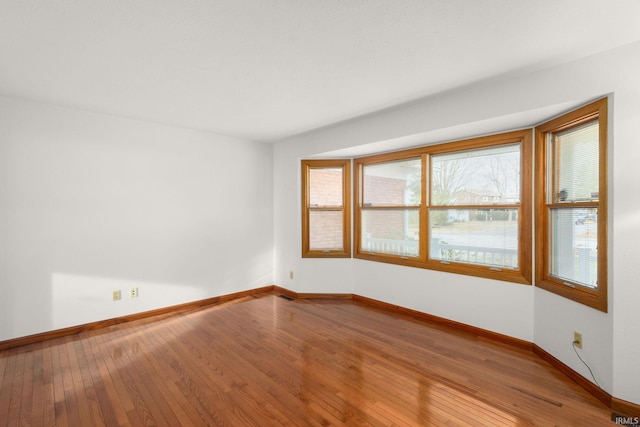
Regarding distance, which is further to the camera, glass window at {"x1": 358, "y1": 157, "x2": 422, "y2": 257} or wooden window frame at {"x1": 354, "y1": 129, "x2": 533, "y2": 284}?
glass window at {"x1": 358, "y1": 157, "x2": 422, "y2": 257}

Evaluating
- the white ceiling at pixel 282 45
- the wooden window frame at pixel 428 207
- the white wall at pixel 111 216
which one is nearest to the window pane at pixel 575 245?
the wooden window frame at pixel 428 207

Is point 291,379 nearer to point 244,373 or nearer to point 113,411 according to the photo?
point 244,373

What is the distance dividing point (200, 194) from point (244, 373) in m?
2.66

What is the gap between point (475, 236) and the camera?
343cm

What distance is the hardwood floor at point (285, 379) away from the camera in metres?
2.02

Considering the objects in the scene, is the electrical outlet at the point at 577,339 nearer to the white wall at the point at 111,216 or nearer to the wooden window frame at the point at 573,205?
the wooden window frame at the point at 573,205

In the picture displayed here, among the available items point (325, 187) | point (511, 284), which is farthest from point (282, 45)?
point (511, 284)

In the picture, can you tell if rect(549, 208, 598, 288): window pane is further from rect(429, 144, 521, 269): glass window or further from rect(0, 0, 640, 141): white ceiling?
rect(0, 0, 640, 141): white ceiling

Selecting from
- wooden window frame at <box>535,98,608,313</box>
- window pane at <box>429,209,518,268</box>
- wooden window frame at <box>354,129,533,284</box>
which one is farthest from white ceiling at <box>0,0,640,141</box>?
window pane at <box>429,209,518,268</box>

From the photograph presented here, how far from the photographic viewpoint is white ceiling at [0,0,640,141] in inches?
67.9

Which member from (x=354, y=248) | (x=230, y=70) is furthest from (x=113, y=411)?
(x=354, y=248)

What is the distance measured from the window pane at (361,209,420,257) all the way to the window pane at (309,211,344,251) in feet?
1.27

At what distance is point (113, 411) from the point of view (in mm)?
2072

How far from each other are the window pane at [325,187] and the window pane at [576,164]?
2.66 metres
